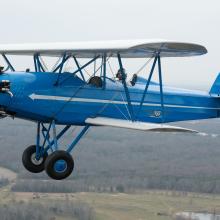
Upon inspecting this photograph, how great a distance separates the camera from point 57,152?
64.8ft

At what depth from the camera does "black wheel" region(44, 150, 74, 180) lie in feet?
64.6

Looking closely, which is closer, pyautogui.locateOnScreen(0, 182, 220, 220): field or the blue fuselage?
the blue fuselage

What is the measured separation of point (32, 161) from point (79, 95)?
2.69 meters

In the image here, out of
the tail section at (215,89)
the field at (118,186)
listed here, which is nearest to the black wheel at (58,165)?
the tail section at (215,89)

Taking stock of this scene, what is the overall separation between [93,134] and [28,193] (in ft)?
100

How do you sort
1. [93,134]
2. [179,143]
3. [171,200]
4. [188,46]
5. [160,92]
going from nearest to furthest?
[188,46], [160,92], [171,200], [179,143], [93,134]

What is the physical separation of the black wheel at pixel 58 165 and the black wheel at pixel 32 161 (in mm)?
1838

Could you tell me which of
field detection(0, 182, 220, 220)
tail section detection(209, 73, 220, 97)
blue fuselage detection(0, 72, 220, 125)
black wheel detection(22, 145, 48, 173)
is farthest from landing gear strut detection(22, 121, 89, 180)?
field detection(0, 182, 220, 220)

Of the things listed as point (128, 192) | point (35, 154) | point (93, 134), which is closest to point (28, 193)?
point (128, 192)

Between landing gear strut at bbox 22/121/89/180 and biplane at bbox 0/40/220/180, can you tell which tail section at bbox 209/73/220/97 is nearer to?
biplane at bbox 0/40/220/180

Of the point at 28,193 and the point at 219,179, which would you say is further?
the point at 28,193

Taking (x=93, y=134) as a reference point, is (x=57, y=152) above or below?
below

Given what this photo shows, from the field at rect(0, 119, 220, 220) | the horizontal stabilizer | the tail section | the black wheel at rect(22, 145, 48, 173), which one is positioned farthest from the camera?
the field at rect(0, 119, 220, 220)

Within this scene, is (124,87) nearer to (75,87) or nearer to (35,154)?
(75,87)
